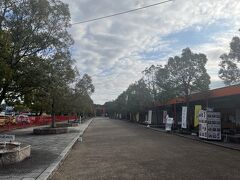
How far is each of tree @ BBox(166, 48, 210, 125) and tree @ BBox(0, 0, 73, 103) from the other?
22.0 meters

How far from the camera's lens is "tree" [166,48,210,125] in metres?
35.3

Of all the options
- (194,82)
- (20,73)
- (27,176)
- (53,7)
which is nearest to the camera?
(27,176)

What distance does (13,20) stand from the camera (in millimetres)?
14156

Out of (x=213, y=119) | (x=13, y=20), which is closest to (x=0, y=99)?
(x=13, y=20)

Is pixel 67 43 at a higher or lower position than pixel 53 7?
lower

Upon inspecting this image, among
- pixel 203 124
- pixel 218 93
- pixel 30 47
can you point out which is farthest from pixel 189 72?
pixel 30 47

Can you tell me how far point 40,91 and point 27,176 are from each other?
7.03 meters

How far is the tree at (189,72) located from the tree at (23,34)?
22.0 metres

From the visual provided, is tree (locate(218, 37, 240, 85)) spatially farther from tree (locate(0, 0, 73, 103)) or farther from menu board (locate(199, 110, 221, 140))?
tree (locate(0, 0, 73, 103))

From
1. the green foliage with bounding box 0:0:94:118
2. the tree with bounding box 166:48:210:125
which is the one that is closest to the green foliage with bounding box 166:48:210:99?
the tree with bounding box 166:48:210:125

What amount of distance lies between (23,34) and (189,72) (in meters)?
24.0

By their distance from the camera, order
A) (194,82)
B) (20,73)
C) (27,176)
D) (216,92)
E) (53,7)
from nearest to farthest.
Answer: (27,176) < (20,73) < (53,7) < (216,92) < (194,82)

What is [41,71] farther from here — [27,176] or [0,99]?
[27,176]

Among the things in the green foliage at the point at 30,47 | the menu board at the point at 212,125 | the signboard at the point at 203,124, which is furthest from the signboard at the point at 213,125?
the green foliage at the point at 30,47
